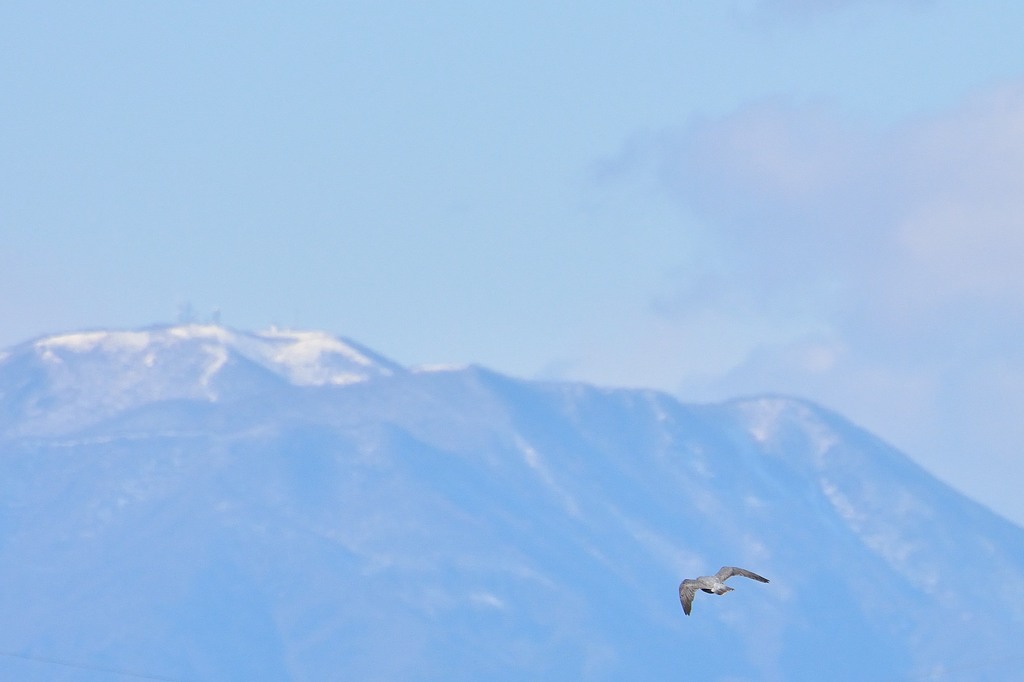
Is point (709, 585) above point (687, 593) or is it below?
above

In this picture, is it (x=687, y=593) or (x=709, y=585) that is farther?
(x=709, y=585)

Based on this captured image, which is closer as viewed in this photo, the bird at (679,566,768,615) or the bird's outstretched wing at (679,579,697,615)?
the bird's outstretched wing at (679,579,697,615)

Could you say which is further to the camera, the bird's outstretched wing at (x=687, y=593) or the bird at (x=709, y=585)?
the bird at (x=709, y=585)

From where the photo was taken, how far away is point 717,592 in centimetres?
6544
